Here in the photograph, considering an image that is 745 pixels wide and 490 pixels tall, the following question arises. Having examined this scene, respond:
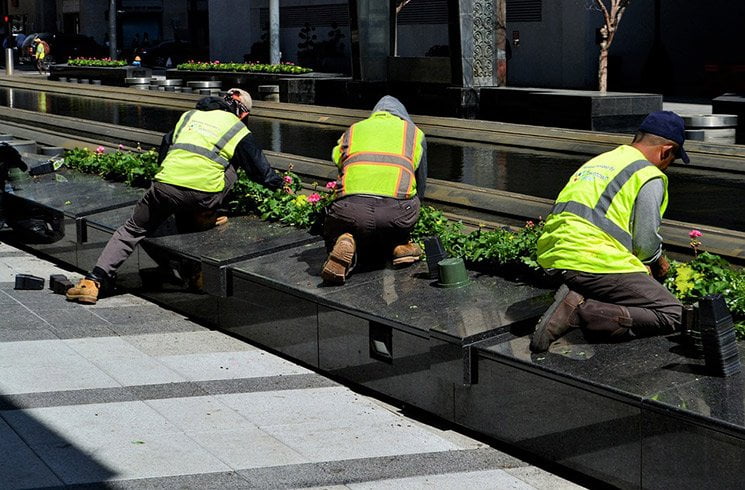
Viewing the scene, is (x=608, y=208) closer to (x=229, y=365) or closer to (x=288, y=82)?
(x=229, y=365)

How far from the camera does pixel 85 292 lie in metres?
8.64

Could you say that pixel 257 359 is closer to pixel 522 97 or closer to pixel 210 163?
pixel 210 163

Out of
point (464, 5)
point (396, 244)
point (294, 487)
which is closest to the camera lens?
point (294, 487)

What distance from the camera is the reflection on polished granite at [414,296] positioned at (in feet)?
19.7

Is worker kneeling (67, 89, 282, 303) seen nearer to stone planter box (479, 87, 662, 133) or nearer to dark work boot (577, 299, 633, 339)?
dark work boot (577, 299, 633, 339)

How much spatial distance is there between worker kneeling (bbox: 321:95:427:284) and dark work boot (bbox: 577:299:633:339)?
1839 mm

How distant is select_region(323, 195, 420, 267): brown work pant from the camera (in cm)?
719

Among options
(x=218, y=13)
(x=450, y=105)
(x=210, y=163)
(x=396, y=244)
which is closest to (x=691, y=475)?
(x=396, y=244)

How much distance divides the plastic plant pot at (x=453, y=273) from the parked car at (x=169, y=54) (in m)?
48.1

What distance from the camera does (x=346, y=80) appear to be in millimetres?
27016

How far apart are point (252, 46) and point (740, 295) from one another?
4373 cm

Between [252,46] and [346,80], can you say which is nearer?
[346,80]

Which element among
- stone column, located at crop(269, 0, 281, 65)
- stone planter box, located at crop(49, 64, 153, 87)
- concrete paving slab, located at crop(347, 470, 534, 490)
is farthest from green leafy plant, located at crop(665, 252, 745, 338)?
stone planter box, located at crop(49, 64, 153, 87)

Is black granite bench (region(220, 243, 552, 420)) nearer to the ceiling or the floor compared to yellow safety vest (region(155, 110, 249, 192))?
nearer to the floor
